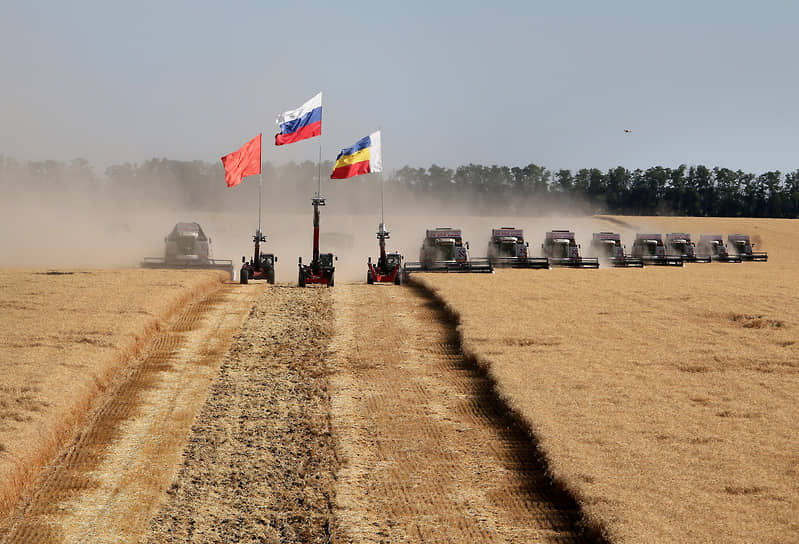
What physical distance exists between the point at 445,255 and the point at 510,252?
6352 millimetres

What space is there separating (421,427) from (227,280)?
24928 millimetres

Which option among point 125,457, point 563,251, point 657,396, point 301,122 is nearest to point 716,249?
point 563,251

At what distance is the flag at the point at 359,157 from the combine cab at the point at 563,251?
20237 millimetres

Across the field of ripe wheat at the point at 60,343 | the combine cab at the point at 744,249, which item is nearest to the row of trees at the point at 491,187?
the combine cab at the point at 744,249

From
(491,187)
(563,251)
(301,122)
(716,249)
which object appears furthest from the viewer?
(491,187)

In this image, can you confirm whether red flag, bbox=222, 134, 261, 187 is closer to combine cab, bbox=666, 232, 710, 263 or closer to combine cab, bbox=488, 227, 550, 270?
combine cab, bbox=488, 227, 550, 270

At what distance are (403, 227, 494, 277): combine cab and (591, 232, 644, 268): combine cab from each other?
14114 mm

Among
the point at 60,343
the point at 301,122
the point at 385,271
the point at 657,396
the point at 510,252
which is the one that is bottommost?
the point at 657,396

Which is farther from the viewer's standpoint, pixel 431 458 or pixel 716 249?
pixel 716 249

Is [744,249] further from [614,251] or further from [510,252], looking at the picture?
[510,252]

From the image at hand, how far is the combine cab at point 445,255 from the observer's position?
4209 centimetres

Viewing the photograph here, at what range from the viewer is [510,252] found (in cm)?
4856

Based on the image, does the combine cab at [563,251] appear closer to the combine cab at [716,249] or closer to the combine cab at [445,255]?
the combine cab at [445,255]

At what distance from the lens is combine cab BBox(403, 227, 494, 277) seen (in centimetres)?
4209
